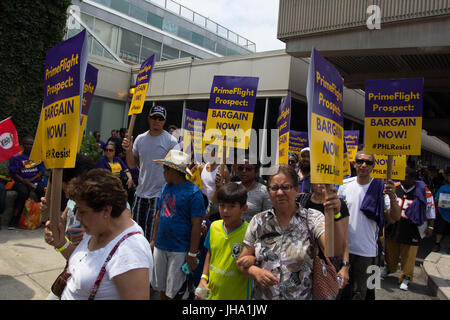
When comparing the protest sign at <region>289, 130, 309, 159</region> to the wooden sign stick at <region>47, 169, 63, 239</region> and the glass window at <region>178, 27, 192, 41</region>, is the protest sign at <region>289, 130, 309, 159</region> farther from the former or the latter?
the glass window at <region>178, 27, 192, 41</region>

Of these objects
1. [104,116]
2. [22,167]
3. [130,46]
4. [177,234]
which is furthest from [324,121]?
[130,46]

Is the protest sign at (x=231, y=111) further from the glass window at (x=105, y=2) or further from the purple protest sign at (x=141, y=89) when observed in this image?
the glass window at (x=105, y=2)

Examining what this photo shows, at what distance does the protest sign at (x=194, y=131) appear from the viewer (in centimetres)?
632

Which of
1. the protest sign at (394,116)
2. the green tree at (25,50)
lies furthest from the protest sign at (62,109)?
the green tree at (25,50)

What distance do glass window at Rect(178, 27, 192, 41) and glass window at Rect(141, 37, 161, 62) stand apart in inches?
105

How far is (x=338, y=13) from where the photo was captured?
8.36 meters

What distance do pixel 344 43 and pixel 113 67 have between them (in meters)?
10.6

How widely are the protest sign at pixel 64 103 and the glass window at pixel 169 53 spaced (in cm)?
2342

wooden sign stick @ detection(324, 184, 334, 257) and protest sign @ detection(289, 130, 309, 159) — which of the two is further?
protest sign @ detection(289, 130, 309, 159)

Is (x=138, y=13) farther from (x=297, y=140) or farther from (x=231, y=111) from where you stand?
(x=231, y=111)

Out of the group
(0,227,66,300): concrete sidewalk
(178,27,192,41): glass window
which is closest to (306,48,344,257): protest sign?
(0,227,66,300): concrete sidewalk

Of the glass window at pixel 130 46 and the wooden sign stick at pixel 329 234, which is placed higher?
the glass window at pixel 130 46

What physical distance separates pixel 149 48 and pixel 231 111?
20686mm

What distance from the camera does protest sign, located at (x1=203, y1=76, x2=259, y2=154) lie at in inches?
190
